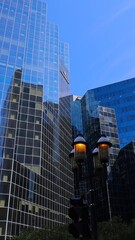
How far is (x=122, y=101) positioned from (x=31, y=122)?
36695mm

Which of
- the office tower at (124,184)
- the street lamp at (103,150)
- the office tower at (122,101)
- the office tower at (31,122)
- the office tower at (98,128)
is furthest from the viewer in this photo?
the office tower at (122,101)

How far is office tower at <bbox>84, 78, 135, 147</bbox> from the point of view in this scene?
82.4m

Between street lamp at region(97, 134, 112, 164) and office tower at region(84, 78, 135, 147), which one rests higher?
office tower at region(84, 78, 135, 147)

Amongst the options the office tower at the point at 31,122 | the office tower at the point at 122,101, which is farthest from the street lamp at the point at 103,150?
the office tower at the point at 122,101

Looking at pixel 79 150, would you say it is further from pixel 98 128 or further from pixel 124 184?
pixel 98 128

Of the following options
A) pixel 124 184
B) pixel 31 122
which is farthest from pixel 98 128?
pixel 31 122

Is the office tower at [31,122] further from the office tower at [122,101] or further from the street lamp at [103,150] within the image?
the street lamp at [103,150]

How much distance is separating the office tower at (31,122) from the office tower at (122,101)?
12074 mm

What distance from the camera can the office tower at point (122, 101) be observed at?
270 ft

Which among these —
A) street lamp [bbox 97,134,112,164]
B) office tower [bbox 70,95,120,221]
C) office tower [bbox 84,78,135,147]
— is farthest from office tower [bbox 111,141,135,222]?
street lamp [bbox 97,134,112,164]

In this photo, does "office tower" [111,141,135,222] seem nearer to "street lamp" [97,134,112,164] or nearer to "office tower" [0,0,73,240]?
"office tower" [0,0,73,240]

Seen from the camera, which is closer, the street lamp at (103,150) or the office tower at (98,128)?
the street lamp at (103,150)

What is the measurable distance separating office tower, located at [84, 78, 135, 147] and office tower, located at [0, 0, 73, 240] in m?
12.1

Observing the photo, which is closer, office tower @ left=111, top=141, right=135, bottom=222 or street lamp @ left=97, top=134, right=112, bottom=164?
street lamp @ left=97, top=134, right=112, bottom=164
